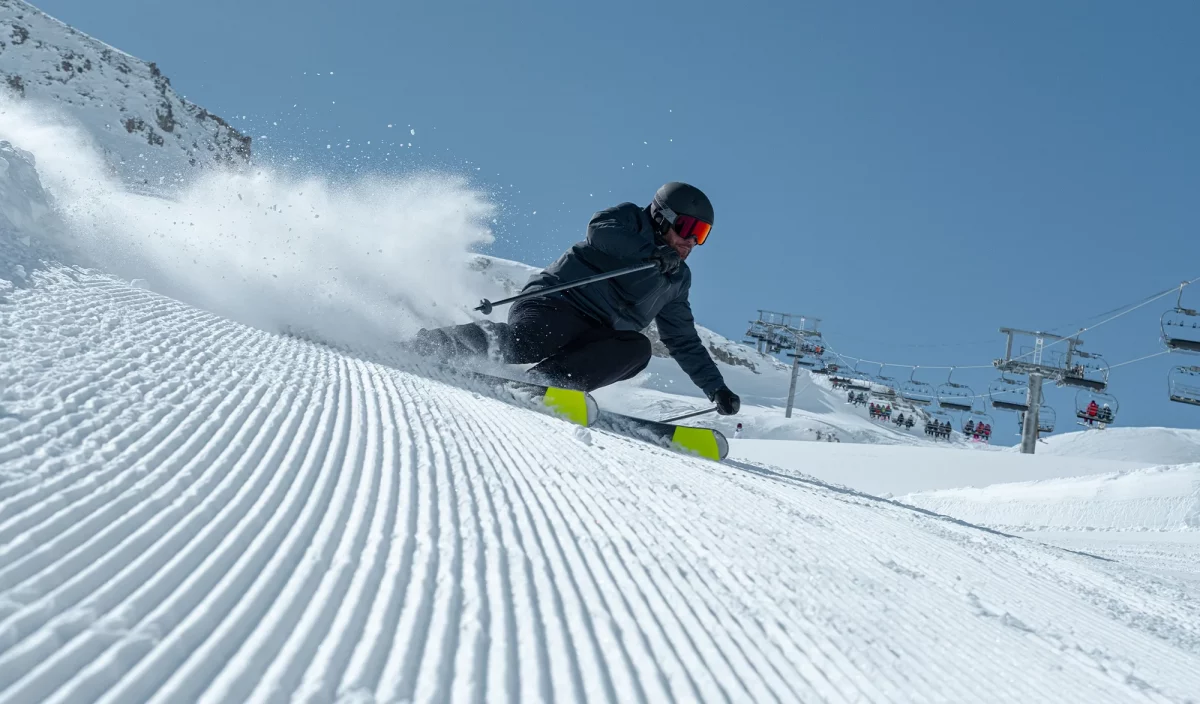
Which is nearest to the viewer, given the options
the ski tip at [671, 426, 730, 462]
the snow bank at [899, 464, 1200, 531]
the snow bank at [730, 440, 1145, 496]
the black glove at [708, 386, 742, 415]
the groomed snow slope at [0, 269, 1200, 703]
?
the groomed snow slope at [0, 269, 1200, 703]

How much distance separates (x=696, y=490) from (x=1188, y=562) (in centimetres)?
324

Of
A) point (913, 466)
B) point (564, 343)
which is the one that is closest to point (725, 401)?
point (564, 343)

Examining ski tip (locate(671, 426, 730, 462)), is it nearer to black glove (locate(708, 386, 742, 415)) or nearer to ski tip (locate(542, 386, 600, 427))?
black glove (locate(708, 386, 742, 415))

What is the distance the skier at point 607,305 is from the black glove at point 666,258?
11 mm

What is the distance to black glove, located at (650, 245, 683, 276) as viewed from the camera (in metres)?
5.86

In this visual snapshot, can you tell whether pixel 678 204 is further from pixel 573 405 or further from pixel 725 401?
pixel 573 405

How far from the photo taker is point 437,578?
5.41 ft

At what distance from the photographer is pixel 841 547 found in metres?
2.73

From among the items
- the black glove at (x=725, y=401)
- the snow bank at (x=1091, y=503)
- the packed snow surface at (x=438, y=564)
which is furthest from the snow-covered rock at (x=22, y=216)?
the snow bank at (x=1091, y=503)

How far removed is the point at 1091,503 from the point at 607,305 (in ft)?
13.9

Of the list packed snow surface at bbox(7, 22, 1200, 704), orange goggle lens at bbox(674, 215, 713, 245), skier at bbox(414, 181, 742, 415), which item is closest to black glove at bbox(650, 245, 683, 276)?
skier at bbox(414, 181, 742, 415)

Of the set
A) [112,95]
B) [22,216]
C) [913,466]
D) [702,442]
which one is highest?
[112,95]

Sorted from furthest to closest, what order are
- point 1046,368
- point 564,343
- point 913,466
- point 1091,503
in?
point 1046,368, point 913,466, point 1091,503, point 564,343

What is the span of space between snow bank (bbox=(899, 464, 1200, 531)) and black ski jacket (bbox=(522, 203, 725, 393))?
2.20 m
